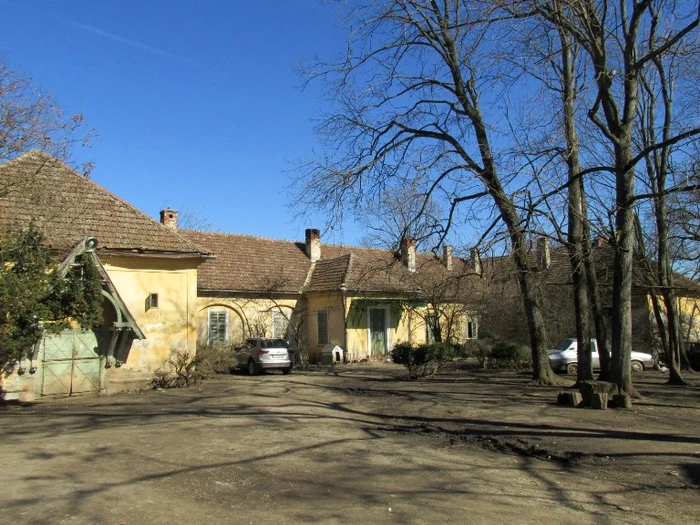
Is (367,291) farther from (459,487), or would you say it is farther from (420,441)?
(459,487)

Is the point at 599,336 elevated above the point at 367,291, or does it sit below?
below

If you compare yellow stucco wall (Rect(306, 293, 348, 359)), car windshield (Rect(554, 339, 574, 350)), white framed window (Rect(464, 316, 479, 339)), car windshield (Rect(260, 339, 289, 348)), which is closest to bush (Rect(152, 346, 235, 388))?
car windshield (Rect(260, 339, 289, 348))

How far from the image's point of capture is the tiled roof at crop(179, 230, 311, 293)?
30.2 metres

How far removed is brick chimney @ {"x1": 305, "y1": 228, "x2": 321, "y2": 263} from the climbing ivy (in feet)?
63.6

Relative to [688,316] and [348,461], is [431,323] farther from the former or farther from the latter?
[348,461]

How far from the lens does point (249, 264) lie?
3222 cm

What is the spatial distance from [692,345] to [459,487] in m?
24.9

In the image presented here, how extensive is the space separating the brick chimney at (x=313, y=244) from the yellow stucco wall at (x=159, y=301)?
13894 mm

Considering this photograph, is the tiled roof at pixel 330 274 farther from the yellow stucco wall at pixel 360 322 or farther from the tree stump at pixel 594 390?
the tree stump at pixel 594 390

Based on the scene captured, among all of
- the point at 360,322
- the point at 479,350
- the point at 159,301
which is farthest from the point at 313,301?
the point at 159,301

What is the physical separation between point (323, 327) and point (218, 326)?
5.71 meters

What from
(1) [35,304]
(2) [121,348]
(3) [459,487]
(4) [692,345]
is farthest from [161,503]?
(4) [692,345]

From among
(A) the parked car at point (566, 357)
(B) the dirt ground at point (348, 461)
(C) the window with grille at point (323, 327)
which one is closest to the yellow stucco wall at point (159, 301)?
(B) the dirt ground at point (348, 461)

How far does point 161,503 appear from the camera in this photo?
6.62 meters
